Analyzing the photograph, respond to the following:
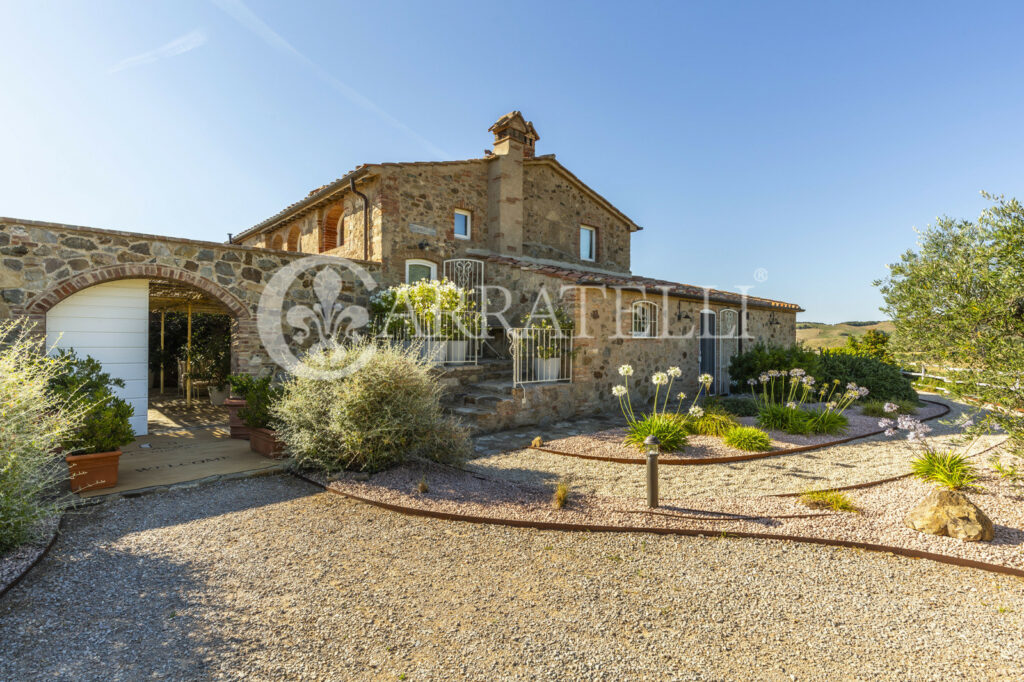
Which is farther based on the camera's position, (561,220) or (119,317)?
(561,220)

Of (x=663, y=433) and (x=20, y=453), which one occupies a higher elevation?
(x=20, y=453)

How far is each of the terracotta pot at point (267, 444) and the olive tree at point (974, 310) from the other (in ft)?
22.6

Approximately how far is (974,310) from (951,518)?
1757 millimetres

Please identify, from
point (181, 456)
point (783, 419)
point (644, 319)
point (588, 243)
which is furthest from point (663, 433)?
point (588, 243)

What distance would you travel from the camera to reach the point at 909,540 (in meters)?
3.72

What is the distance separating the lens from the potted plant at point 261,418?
248 inches

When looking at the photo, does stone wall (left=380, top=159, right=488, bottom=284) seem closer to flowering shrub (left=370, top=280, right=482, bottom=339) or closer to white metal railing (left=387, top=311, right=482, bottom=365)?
flowering shrub (left=370, top=280, right=482, bottom=339)

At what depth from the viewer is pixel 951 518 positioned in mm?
3779

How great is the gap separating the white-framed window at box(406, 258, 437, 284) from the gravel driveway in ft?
24.2

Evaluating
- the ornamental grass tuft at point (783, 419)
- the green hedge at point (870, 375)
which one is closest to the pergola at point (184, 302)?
the ornamental grass tuft at point (783, 419)

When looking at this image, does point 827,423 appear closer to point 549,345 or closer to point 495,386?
point 549,345

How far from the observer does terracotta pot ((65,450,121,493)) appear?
490 cm

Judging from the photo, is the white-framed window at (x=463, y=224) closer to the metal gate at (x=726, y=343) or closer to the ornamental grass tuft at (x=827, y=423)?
the metal gate at (x=726, y=343)

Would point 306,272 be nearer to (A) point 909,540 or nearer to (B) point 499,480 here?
(B) point 499,480
